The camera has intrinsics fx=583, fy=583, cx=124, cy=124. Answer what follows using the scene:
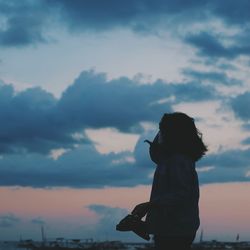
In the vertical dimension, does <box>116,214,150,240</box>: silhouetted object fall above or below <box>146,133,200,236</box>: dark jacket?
below

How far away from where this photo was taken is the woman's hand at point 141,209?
13.0ft

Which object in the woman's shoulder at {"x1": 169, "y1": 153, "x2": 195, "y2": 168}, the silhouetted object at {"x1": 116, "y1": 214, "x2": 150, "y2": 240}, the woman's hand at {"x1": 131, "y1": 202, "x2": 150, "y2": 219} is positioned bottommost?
the silhouetted object at {"x1": 116, "y1": 214, "x2": 150, "y2": 240}

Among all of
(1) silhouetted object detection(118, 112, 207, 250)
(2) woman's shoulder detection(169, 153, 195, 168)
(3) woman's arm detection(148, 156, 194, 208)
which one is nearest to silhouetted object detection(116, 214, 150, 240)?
(1) silhouetted object detection(118, 112, 207, 250)

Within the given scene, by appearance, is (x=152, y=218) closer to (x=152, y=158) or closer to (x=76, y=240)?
(x=152, y=158)

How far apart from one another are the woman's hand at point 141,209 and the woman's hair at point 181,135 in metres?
0.46

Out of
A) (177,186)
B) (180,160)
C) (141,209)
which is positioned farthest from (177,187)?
(141,209)

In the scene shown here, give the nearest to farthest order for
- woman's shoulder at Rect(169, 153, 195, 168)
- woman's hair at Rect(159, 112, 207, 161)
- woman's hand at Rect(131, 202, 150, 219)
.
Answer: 1. woman's hand at Rect(131, 202, 150, 219)
2. woman's shoulder at Rect(169, 153, 195, 168)
3. woman's hair at Rect(159, 112, 207, 161)

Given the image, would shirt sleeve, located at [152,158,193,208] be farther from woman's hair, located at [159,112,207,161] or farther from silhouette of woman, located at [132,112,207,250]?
woman's hair, located at [159,112,207,161]

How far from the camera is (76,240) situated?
147 meters

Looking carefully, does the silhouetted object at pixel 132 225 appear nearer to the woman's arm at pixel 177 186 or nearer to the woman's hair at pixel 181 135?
the woman's arm at pixel 177 186

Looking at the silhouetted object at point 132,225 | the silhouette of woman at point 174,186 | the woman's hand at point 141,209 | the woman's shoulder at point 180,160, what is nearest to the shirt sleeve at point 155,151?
the silhouette of woman at point 174,186

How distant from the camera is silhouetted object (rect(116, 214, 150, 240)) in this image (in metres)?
3.98

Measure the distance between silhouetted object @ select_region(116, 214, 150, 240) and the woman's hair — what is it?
1.86ft

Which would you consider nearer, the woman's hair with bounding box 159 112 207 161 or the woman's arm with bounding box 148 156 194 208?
the woman's arm with bounding box 148 156 194 208
